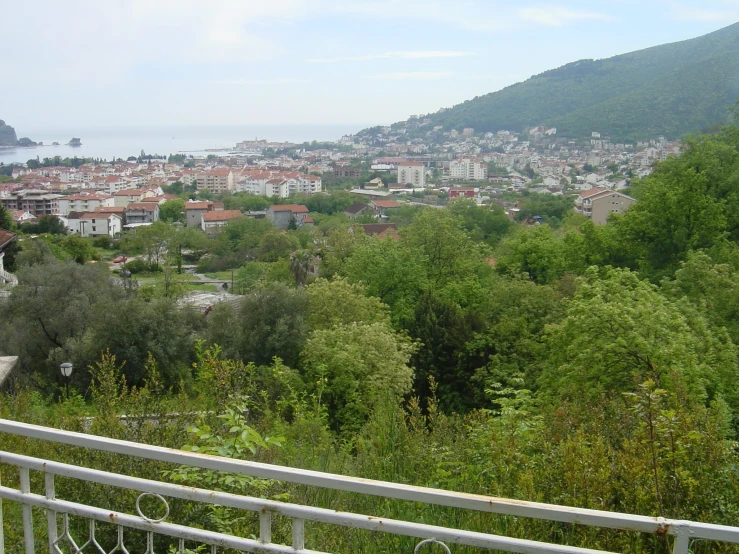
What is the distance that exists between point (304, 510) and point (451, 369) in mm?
13928

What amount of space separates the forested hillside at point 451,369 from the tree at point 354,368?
55 millimetres

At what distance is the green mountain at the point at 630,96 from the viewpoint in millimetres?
87188

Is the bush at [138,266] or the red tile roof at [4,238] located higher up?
the red tile roof at [4,238]

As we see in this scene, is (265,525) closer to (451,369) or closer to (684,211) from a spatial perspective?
(451,369)

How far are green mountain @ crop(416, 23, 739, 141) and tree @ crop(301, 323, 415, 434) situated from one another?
43.0 meters

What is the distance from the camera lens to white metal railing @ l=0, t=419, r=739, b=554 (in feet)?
5.55

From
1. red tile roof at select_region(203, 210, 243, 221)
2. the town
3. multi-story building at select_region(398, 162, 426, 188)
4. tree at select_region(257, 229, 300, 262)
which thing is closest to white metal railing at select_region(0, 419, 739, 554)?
tree at select_region(257, 229, 300, 262)

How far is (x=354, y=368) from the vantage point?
43.8 ft

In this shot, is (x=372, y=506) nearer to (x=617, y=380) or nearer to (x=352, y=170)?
(x=617, y=380)

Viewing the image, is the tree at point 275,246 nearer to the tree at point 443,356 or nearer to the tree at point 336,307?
the tree at point 336,307

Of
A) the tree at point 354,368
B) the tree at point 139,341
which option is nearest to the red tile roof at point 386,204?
the tree at point 354,368

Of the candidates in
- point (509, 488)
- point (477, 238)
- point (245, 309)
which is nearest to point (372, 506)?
point (509, 488)

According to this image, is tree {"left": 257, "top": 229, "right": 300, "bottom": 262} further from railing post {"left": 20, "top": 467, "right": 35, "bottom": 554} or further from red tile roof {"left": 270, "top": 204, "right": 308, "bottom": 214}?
railing post {"left": 20, "top": 467, "right": 35, "bottom": 554}

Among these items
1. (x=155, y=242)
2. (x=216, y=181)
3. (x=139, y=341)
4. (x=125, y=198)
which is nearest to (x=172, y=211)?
(x=125, y=198)
